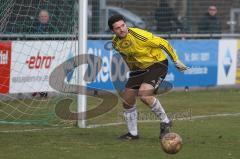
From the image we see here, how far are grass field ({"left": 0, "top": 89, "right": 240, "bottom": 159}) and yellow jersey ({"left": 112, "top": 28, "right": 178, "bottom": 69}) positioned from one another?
120 centimetres

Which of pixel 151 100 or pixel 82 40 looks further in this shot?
pixel 82 40

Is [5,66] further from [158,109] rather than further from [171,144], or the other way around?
[171,144]

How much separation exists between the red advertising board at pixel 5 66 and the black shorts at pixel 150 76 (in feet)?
14.6

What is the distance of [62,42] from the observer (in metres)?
14.0

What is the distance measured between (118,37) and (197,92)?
29.6ft

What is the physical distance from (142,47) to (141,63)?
26cm

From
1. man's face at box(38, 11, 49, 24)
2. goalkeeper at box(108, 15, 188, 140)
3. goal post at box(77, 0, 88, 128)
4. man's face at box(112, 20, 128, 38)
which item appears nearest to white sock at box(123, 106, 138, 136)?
goalkeeper at box(108, 15, 188, 140)

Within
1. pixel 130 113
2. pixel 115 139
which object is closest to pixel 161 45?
pixel 130 113

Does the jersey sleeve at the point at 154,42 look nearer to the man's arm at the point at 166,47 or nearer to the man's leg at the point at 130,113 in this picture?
the man's arm at the point at 166,47

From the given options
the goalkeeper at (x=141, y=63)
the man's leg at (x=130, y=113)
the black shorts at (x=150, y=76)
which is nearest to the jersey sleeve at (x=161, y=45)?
the goalkeeper at (x=141, y=63)

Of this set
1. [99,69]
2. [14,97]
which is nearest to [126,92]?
[14,97]

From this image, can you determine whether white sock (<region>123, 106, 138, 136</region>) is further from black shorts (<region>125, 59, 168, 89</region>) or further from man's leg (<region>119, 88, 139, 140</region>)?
black shorts (<region>125, 59, 168, 89</region>)

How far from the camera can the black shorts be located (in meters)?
11.1

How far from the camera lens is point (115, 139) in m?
11.3
